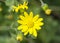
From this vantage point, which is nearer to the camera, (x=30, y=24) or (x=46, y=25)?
(x=30, y=24)

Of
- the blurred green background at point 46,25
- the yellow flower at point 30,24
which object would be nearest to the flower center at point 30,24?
the yellow flower at point 30,24

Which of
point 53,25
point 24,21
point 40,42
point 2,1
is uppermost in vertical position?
point 2,1

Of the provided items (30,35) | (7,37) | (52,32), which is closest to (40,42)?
(52,32)

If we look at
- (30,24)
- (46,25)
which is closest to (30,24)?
(30,24)

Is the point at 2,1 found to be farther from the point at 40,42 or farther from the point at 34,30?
the point at 40,42

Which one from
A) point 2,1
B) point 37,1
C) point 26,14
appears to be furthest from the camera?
point 37,1

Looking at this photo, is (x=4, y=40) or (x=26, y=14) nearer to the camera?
(x=26, y=14)

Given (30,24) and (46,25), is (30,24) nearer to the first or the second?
(30,24)

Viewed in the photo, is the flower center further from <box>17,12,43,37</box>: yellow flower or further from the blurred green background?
the blurred green background

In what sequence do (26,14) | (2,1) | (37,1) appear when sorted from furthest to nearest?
(37,1) → (2,1) → (26,14)
